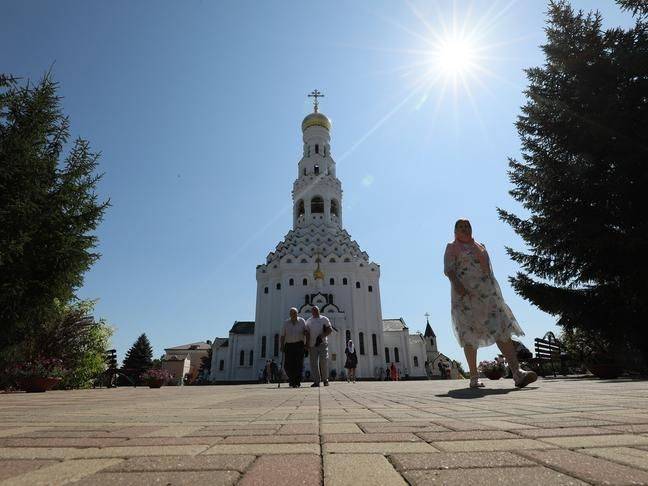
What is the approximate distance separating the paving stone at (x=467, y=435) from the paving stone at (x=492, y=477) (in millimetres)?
600

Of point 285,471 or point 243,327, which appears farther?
point 243,327

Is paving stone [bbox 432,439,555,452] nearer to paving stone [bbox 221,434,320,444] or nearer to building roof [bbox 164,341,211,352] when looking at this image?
paving stone [bbox 221,434,320,444]

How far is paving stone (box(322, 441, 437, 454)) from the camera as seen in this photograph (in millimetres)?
1603

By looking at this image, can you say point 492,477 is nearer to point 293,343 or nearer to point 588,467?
point 588,467

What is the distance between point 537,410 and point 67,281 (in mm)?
10658

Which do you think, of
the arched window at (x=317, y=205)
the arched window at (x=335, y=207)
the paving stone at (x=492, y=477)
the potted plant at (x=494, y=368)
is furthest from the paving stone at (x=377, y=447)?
the arched window at (x=335, y=207)

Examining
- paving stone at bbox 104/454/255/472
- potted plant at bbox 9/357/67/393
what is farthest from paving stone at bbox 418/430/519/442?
potted plant at bbox 9/357/67/393

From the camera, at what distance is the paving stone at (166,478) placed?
1178 mm

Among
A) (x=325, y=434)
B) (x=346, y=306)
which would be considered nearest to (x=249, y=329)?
(x=346, y=306)

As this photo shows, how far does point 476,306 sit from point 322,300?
39699 mm

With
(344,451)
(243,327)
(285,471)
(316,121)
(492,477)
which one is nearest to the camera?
(492,477)

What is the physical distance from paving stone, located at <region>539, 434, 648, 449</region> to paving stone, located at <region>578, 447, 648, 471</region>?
0.30ft

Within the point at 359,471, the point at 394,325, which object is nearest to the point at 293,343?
the point at 359,471

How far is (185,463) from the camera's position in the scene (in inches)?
Result: 56.6
